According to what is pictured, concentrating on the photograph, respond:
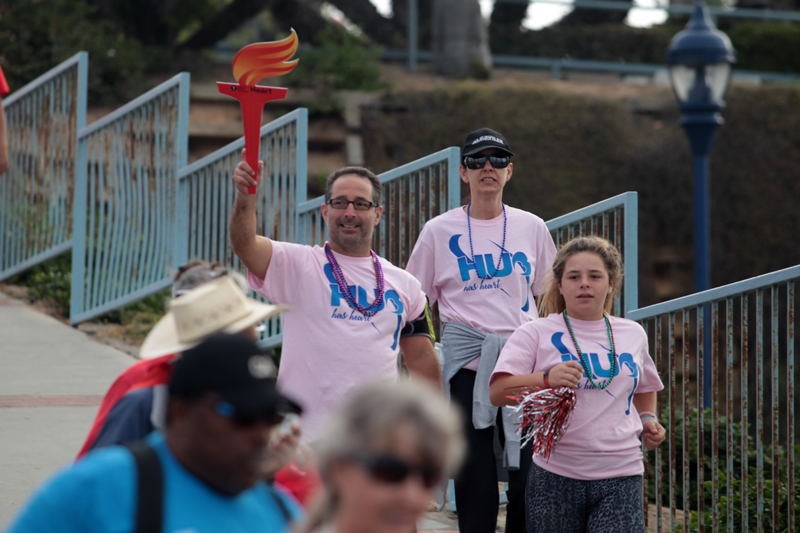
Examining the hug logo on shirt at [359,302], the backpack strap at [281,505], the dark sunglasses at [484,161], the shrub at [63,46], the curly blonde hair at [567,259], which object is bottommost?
the backpack strap at [281,505]

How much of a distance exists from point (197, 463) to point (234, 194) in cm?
589

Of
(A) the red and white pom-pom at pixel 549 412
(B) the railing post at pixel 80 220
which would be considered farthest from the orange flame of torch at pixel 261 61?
(B) the railing post at pixel 80 220

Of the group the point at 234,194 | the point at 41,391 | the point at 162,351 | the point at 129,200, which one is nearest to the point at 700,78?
the point at 234,194

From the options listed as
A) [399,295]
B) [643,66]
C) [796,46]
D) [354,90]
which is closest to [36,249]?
[354,90]

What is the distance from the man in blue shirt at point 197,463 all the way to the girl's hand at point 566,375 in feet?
6.34

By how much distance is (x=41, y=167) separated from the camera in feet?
29.7

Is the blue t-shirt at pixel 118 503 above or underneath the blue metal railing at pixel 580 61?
underneath

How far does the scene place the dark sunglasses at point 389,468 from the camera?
1476mm

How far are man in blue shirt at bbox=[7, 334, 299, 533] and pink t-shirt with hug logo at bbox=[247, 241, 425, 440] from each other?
1.61m

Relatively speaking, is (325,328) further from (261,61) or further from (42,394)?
(42,394)

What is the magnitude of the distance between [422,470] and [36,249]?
833 centimetres

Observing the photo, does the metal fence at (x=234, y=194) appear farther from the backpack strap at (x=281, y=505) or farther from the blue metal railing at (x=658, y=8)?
the blue metal railing at (x=658, y=8)

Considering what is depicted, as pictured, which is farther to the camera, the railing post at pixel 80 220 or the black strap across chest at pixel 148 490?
the railing post at pixel 80 220

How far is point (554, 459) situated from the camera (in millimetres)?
3664
